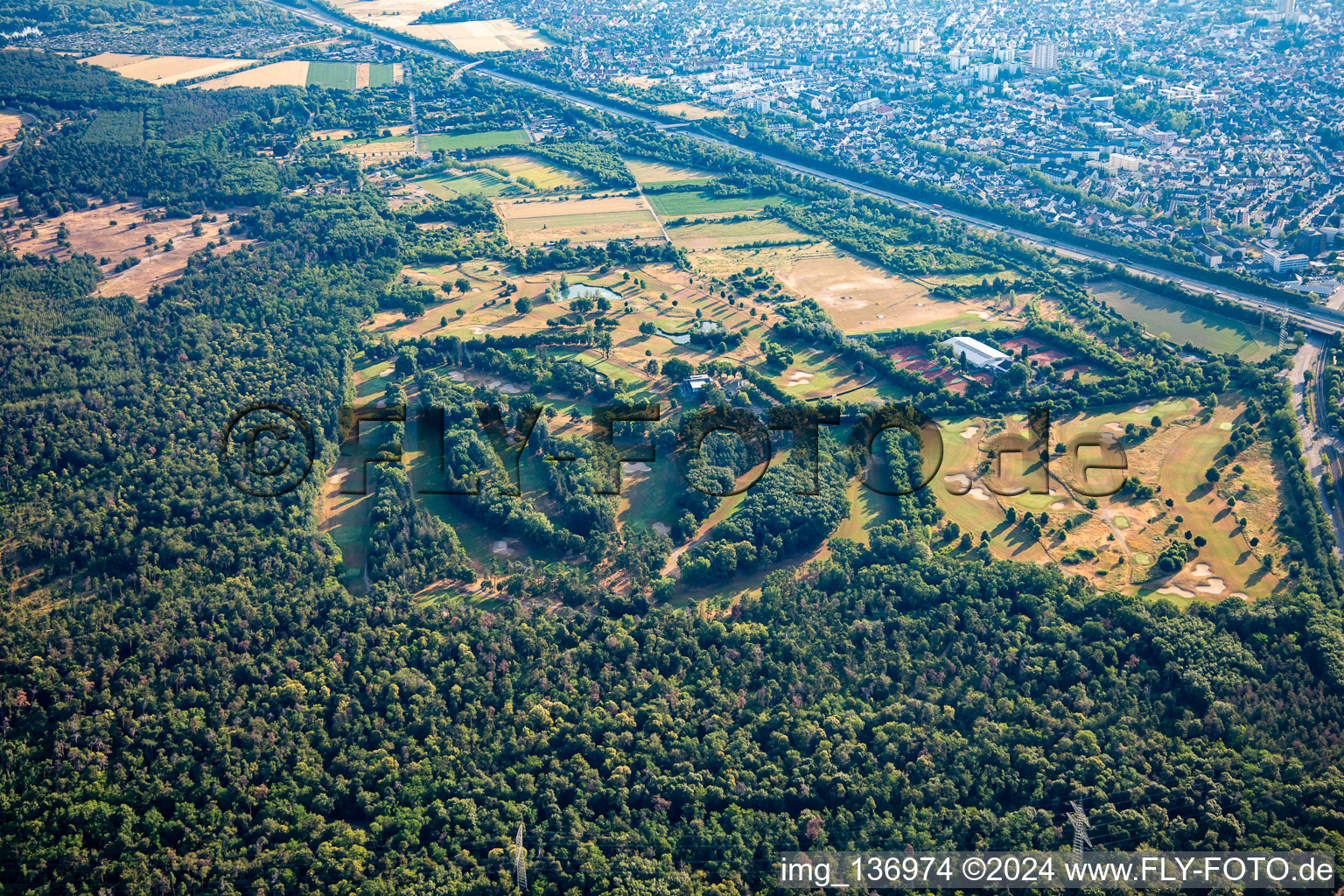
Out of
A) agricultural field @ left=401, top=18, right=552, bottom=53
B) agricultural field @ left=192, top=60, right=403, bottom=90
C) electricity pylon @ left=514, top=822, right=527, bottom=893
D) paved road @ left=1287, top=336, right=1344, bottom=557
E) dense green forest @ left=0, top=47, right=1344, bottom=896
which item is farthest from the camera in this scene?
agricultural field @ left=401, top=18, right=552, bottom=53

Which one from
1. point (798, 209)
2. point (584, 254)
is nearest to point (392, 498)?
point (584, 254)

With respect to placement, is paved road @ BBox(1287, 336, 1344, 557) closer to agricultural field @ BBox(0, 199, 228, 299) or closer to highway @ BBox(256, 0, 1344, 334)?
highway @ BBox(256, 0, 1344, 334)

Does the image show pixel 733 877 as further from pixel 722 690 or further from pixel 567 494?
pixel 567 494

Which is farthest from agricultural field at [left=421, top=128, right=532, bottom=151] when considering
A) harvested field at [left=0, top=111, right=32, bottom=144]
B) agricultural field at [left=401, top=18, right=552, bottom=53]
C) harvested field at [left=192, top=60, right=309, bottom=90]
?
harvested field at [left=0, top=111, right=32, bottom=144]

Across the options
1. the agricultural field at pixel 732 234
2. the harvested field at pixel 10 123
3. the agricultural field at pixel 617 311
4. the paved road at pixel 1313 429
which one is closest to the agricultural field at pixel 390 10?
the harvested field at pixel 10 123

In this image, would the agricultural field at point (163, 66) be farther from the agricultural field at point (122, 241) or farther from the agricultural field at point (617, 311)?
the agricultural field at point (617, 311)

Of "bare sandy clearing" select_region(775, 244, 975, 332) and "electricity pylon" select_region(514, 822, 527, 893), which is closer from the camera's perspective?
"electricity pylon" select_region(514, 822, 527, 893)
